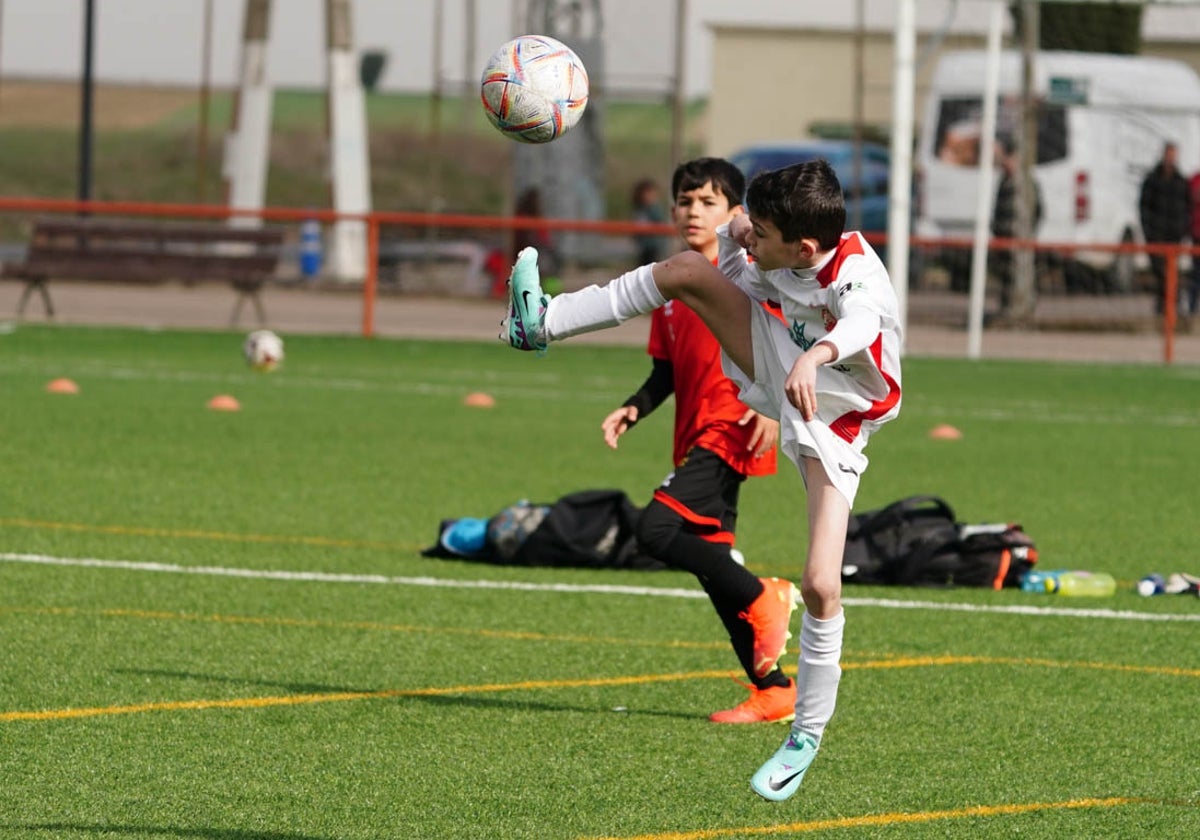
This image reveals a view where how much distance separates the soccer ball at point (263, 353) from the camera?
18.1 metres

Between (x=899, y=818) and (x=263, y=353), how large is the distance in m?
13.6

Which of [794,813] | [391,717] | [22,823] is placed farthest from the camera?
[391,717]

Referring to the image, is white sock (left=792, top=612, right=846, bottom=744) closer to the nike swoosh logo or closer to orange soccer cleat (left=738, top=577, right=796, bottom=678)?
the nike swoosh logo

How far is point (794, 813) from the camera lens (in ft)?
17.0

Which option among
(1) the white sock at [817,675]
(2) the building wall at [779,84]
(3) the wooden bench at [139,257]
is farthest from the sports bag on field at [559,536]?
(2) the building wall at [779,84]

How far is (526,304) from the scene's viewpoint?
538 cm

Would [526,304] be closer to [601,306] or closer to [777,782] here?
[601,306]

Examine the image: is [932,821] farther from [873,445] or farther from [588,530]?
[873,445]

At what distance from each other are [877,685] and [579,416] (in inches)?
352

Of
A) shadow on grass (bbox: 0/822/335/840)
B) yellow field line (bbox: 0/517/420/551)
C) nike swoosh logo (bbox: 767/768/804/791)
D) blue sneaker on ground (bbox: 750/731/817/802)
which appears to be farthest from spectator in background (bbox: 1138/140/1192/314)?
shadow on grass (bbox: 0/822/335/840)

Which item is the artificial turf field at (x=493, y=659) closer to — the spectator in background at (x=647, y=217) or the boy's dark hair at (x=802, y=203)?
the boy's dark hair at (x=802, y=203)

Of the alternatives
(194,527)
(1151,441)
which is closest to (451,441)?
(194,527)

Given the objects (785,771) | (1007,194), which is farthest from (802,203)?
(1007,194)

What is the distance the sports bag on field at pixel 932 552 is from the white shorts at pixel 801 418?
339 centimetres
